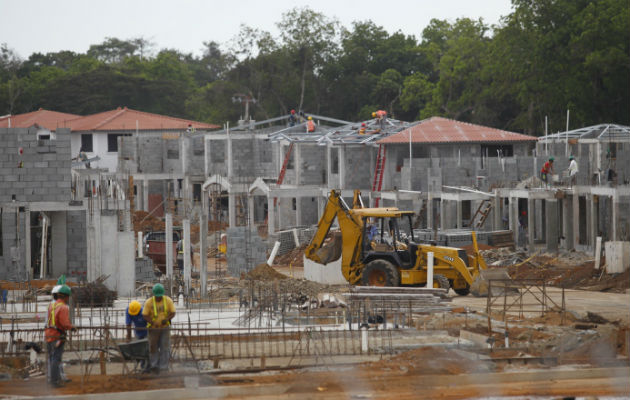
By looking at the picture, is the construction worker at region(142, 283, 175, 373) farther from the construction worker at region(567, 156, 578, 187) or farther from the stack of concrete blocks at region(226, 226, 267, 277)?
the construction worker at region(567, 156, 578, 187)

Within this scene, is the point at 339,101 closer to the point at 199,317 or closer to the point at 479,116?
the point at 479,116

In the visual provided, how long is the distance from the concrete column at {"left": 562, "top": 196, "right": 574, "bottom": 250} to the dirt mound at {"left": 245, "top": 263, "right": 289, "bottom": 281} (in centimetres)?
1180

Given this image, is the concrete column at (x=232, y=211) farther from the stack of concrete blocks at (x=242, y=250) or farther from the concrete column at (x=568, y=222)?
the concrete column at (x=568, y=222)

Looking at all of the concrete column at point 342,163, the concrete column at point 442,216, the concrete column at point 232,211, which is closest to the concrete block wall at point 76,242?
the concrete column at point 442,216

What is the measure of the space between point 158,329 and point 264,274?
A: 14193 mm

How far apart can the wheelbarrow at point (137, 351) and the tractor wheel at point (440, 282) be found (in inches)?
426

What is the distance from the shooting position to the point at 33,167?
28312mm

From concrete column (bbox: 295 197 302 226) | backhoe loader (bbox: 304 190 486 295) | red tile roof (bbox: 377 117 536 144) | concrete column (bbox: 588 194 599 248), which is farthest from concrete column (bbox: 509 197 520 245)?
concrete column (bbox: 295 197 302 226)

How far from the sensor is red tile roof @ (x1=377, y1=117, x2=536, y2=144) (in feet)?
144

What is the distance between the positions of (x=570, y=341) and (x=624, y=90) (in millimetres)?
40957

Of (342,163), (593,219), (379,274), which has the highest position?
(342,163)

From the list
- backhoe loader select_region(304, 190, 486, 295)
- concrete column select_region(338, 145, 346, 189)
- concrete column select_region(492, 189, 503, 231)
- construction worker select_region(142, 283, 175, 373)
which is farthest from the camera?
concrete column select_region(338, 145, 346, 189)

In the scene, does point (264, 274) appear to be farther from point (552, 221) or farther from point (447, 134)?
point (447, 134)

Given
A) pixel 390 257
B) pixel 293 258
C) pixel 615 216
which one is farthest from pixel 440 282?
pixel 293 258
